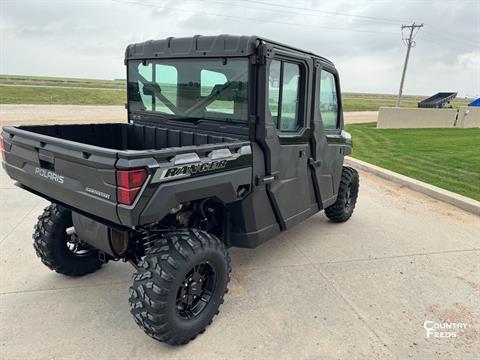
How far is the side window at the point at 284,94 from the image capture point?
3295 millimetres

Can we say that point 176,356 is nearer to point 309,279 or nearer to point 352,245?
point 309,279

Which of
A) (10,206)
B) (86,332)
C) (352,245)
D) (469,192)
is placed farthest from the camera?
(469,192)

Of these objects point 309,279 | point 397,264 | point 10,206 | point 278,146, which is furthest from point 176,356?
point 10,206

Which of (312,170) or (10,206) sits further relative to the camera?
(10,206)

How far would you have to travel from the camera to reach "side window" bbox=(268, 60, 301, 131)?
3.29 metres

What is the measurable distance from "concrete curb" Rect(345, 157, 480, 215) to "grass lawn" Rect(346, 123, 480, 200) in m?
0.36

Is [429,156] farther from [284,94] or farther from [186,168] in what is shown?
[186,168]

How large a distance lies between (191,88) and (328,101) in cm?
161

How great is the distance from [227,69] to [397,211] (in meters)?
3.89

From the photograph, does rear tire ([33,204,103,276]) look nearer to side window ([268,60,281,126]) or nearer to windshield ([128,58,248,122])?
windshield ([128,58,248,122])

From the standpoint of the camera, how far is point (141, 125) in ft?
13.1
